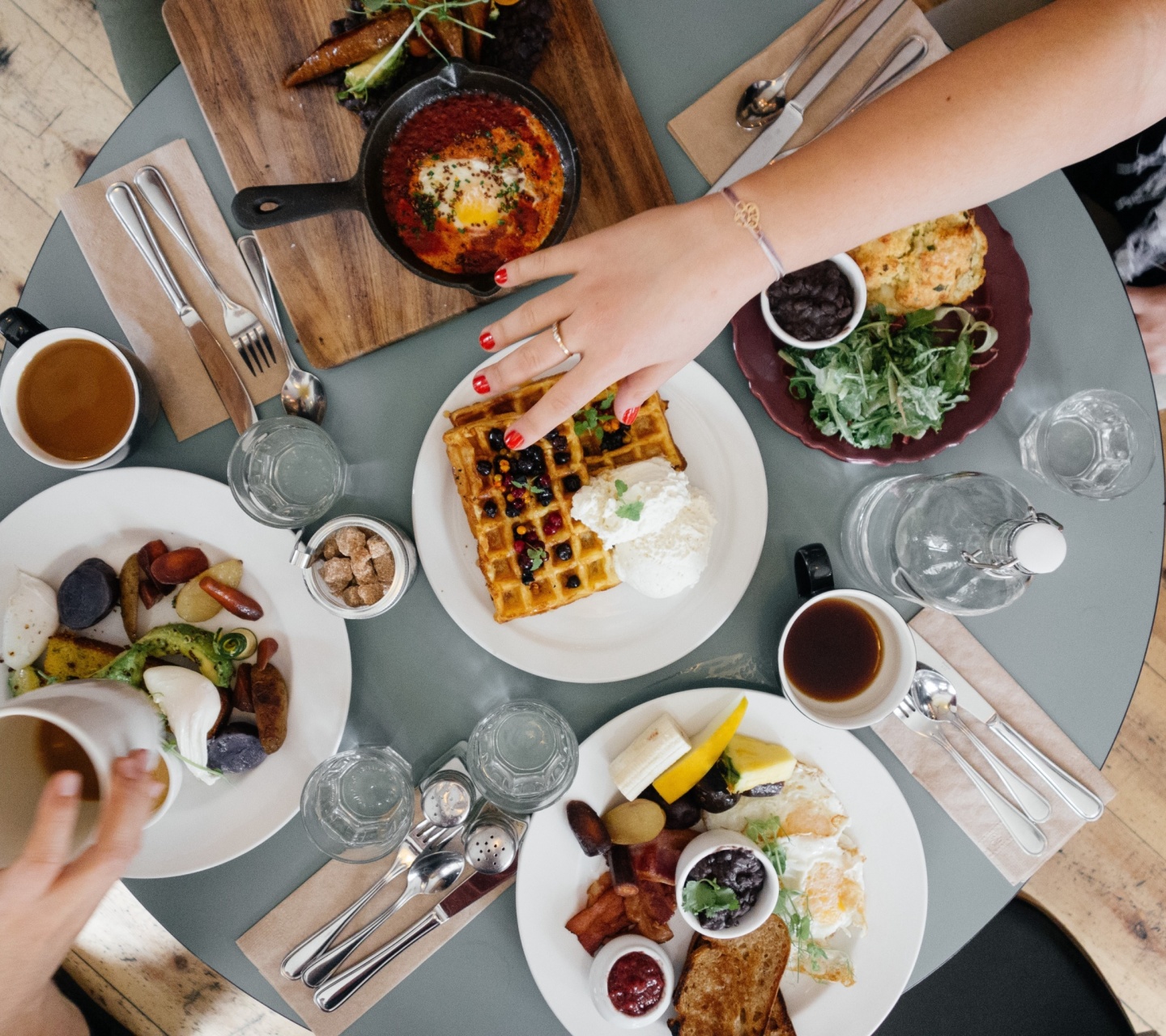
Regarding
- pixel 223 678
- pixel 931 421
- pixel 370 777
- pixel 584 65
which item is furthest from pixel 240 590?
pixel 931 421

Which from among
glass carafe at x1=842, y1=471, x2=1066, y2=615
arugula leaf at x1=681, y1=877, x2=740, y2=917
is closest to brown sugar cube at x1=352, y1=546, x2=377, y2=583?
arugula leaf at x1=681, y1=877, x2=740, y2=917

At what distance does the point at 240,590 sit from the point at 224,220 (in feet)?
3.26

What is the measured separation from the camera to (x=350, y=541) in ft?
6.24

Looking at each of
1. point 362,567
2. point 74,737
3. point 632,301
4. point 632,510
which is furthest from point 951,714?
point 74,737

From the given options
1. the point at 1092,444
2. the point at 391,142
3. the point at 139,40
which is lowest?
the point at 1092,444

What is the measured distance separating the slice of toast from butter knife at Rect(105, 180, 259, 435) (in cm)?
189

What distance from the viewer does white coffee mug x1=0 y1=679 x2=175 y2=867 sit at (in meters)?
1.51

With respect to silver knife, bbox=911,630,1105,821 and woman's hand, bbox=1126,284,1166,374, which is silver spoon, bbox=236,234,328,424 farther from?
woman's hand, bbox=1126,284,1166,374

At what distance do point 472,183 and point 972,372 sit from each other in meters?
1.40

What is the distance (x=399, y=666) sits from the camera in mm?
2025

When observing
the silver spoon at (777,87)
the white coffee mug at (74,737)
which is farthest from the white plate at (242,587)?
the silver spoon at (777,87)

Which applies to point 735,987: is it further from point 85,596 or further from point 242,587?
point 85,596

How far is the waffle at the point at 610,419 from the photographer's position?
1.94 meters

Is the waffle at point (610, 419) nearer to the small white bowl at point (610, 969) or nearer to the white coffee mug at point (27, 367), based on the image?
the white coffee mug at point (27, 367)
